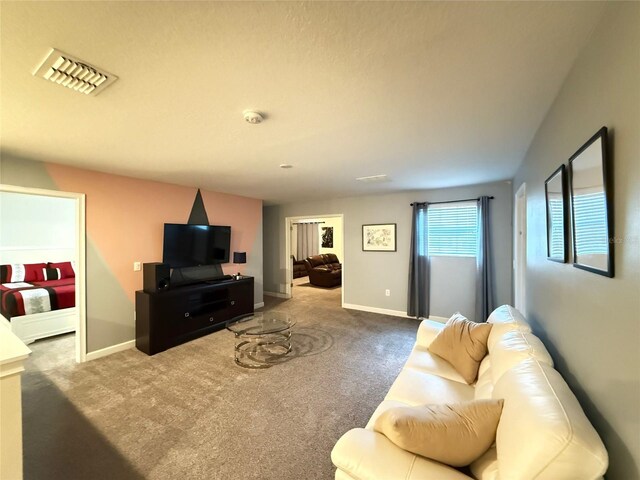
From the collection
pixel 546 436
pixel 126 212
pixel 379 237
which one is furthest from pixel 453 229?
pixel 126 212

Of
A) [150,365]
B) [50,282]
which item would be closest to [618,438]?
[150,365]

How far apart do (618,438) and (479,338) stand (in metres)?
1.18

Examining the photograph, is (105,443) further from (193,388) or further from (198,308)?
(198,308)

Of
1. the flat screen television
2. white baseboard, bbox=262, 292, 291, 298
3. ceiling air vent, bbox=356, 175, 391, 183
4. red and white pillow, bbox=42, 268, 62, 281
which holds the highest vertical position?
ceiling air vent, bbox=356, 175, 391, 183

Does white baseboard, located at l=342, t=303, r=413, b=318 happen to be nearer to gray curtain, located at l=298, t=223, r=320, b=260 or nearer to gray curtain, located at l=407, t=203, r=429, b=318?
gray curtain, located at l=407, t=203, r=429, b=318

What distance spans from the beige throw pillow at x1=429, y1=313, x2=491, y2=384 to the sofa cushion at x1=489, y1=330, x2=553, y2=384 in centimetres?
26

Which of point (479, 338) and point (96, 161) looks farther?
point (96, 161)

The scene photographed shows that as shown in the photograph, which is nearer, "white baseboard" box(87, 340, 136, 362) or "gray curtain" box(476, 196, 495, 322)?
"white baseboard" box(87, 340, 136, 362)

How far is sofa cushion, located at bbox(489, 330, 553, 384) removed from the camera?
1376 millimetres

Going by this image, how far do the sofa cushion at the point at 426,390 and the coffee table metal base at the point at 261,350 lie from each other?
1.69m

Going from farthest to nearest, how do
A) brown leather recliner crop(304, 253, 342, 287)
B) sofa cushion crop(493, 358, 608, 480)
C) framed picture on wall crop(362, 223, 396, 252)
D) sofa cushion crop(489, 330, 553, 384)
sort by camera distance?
brown leather recliner crop(304, 253, 342, 287)
framed picture on wall crop(362, 223, 396, 252)
sofa cushion crop(489, 330, 553, 384)
sofa cushion crop(493, 358, 608, 480)

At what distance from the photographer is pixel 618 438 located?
84 centimetres

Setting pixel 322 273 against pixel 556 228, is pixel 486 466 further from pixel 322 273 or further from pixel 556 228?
pixel 322 273

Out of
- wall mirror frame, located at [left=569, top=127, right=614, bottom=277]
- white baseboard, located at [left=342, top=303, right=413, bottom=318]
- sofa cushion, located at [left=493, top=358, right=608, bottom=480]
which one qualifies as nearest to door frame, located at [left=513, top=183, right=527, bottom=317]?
white baseboard, located at [left=342, top=303, right=413, bottom=318]
